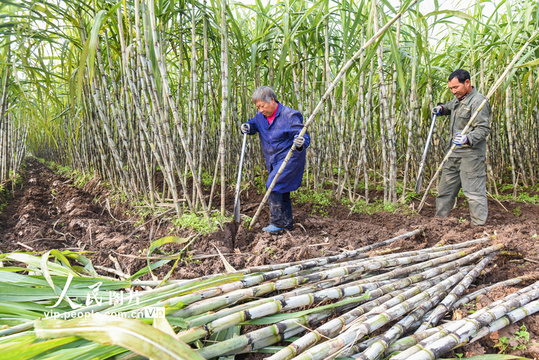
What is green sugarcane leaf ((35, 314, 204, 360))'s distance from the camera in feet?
1.87

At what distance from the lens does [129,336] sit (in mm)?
572

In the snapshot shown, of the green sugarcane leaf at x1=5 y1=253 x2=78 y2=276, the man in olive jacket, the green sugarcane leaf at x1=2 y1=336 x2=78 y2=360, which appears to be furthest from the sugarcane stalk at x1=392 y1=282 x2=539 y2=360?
the man in olive jacket

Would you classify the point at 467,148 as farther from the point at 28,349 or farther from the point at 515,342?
the point at 28,349

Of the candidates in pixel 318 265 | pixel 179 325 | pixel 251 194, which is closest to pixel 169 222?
pixel 251 194

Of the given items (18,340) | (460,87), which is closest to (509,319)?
(18,340)

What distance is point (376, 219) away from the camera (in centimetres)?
252

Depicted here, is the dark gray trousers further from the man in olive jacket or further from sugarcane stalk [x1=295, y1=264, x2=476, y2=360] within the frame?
sugarcane stalk [x1=295, y1=264, x2=476, y2=360]

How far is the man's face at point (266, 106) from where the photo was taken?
2.02 m

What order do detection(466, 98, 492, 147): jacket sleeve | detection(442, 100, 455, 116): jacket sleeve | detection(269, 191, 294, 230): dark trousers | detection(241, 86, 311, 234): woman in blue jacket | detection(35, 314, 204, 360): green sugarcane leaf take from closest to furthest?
detection(35, 314, 204, 360): green sugarcane leaf, detection(241, 86, 311, 234): woman in blue jacket, detection(269, 191, 294, 230): dark trousers, detection(466, 98, 492, 147): jacket sleeve, detection(442, 100, 455, 116): jacket sleeve

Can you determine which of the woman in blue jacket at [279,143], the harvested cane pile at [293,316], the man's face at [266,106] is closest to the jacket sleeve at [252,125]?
the woman in blue jacket at [279,143]

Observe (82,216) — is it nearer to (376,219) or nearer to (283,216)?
(283,216)

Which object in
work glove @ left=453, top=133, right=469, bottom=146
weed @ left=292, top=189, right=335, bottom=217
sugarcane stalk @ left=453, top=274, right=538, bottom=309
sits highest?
work glove @ left=453, top=133, right=469, bottom=146

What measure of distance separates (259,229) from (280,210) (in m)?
0.22

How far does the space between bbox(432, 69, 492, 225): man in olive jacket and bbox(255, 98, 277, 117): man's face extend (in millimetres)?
1319
